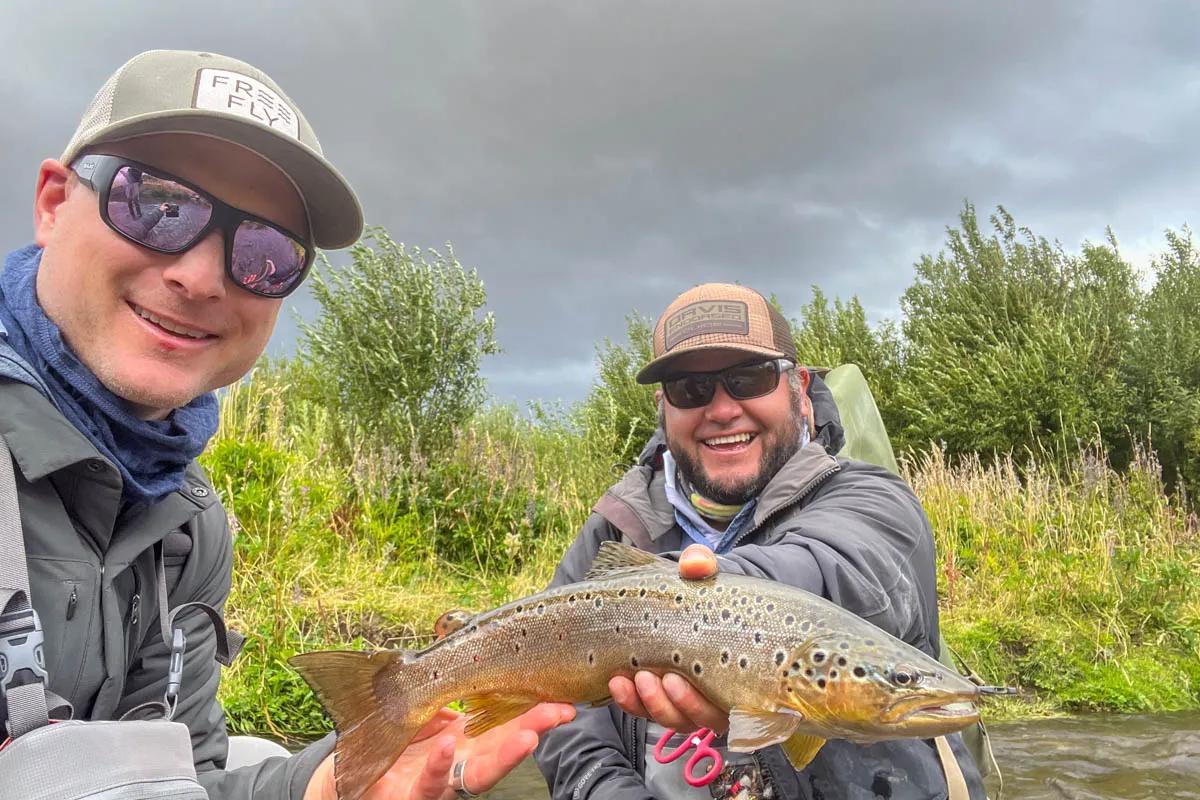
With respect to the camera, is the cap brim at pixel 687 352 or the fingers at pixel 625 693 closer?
the fingers at pixel 625 693

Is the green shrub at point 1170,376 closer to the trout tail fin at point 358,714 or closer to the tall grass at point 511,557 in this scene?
the tall grass at point 511,557

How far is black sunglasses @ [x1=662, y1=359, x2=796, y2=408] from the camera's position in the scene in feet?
12.0

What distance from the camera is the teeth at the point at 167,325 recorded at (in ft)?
7.34

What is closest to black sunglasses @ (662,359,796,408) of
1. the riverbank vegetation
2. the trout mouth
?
the trout mouth

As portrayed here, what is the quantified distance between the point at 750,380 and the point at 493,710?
1942mm

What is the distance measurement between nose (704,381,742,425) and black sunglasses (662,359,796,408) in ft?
0.06

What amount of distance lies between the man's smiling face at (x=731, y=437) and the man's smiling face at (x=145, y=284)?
2.05 metres

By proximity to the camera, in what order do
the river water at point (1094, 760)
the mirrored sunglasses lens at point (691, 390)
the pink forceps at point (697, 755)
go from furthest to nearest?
the river water at point (1094, 760) < the mirrored sunglasses lens at point (691, 390) < the pink forceps at point (697, 755)

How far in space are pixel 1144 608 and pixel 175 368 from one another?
8.92 m

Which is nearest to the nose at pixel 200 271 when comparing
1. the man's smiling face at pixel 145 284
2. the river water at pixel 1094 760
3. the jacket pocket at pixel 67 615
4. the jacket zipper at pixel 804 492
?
the man's smiling face at pixel 145 284

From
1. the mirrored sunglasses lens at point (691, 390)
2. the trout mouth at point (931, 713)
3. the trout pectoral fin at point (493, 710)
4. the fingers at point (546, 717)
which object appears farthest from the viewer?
the mirrored sunglasses lens at point (691, 390)

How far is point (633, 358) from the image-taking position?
25.3 metres

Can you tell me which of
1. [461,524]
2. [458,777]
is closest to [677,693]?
[458,777]

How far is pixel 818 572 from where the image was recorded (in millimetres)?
2602
